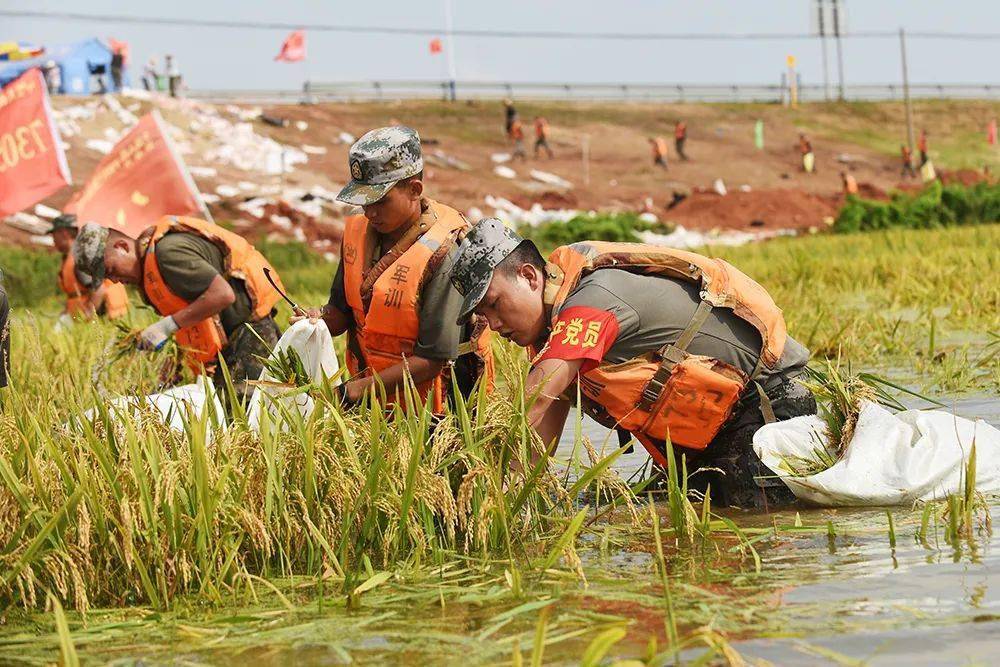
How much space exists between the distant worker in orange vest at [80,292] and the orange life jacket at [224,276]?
274cm

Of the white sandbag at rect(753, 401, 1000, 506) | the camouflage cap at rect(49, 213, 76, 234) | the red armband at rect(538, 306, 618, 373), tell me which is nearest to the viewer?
the red armband at rect(538, 306, 618, 373)

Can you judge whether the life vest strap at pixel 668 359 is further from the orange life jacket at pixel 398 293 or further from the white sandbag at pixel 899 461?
the orange life jacket at pixel 398 293

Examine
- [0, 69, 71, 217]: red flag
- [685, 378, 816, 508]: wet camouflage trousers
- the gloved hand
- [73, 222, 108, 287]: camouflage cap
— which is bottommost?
[685, 378, 816, 508]: wet camouflage trousers

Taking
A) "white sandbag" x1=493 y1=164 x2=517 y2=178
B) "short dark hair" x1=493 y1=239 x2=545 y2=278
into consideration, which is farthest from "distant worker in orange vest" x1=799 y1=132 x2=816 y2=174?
"short dark hair" x1=493 y1=239 x2=545 y2=278

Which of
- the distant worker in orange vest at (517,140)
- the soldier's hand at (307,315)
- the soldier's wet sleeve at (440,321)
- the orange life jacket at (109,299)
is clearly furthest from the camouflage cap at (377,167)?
the distant worker in orange vest at (517,140)

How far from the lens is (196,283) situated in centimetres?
668

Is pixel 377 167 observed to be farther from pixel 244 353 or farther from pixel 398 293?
pixel 244 353

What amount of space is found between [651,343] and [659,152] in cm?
4184

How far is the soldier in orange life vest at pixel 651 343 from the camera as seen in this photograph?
452 cm

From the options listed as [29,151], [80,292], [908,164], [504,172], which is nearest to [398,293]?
[80,292]

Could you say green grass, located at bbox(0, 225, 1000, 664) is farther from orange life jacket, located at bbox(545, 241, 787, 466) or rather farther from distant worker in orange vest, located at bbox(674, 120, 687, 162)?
distant worker in orange vest, located at bbox(674, 120, 687, 162)

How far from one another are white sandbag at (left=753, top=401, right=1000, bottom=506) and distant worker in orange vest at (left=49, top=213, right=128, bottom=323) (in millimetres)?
5639

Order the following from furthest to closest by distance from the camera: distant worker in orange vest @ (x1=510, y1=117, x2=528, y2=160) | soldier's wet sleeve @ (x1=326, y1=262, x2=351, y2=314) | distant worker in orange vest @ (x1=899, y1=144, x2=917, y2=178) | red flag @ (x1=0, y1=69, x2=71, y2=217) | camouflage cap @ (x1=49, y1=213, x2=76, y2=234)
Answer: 1. distant worker in orange vest @ (x1=899, y1=144, x2=917, y2=178)
2. distant worker in orange vest @ (x1=510, y1=117, x2=528, y2=160)
3. red flag @ (x1=0, y1=69, x2=71, y2=217)
4. camouflage cap @ (x1=49, y1=213, x2=76, y2=234)
5. soldier's wet sleeve @ (x1=326, y1=262, x2=351, y2=314)

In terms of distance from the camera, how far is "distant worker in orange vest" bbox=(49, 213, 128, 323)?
33.6 ft
